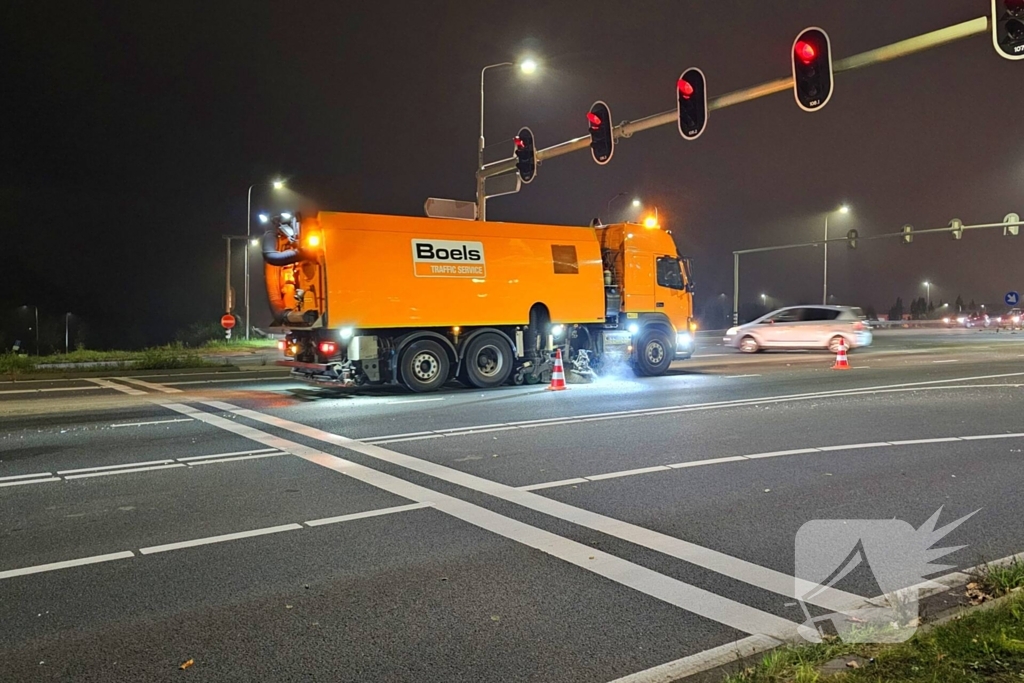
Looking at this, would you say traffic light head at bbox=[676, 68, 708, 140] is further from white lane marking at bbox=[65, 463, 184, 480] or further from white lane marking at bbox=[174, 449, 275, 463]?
white lane marking at bbox=[65, 463, 184, 480]

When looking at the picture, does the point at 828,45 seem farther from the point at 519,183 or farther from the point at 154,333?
the point at 154,333

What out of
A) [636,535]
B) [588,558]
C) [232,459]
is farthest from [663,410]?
[588,558]

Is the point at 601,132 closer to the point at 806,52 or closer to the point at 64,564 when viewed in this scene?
the point at 806,52

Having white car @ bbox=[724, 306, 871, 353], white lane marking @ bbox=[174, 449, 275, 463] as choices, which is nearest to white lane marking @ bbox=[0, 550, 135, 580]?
white lane marking @ bbox=[174, 449, 275, 463]

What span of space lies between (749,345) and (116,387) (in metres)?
20.3

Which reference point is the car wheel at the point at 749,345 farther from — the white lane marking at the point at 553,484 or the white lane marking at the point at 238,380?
the white lane marking at the point at 553,484

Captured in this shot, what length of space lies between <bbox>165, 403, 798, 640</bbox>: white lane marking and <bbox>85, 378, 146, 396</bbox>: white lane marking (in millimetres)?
7767

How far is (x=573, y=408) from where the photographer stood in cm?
1216

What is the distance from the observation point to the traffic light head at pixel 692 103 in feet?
45.1

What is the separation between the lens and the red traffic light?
1195 cm

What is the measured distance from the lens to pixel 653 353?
1808 cm

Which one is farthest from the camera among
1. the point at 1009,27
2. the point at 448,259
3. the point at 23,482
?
the point at 448,259

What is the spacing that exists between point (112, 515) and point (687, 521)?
4.29 meters

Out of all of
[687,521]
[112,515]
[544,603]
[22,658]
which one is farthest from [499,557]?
[112,515]
